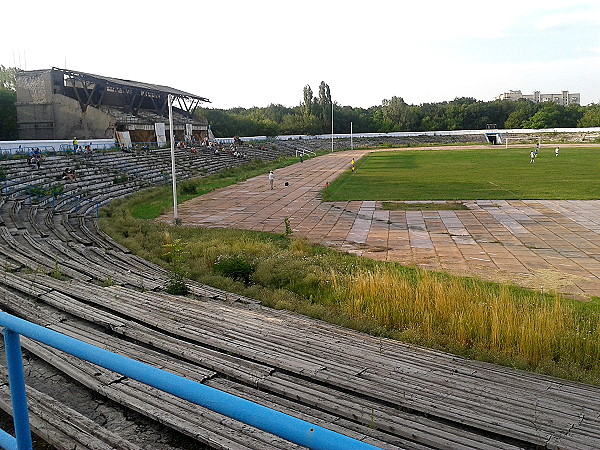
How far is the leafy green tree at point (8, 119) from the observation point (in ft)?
151

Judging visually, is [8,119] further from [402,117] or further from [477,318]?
[402,117]

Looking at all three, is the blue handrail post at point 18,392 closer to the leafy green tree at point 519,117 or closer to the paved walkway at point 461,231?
the paved walkway at point 461,231

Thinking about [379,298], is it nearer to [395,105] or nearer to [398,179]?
[398,179]

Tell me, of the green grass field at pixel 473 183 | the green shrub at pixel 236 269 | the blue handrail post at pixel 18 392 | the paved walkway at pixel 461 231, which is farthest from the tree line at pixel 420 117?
the blue handrail post at pixel 18 392

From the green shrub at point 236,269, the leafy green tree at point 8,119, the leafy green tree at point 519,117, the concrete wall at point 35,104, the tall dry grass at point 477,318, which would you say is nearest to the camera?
the tall dry grass at point 477,318

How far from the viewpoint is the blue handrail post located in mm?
2543

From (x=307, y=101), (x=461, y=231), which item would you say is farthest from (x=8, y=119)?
(x=307, y=101)

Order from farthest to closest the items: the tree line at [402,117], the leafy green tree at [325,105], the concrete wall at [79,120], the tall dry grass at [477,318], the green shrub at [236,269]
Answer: the leafy green tree at [325,105] < the tree line at [402,117] < the concrete wall at [79,120] < the green shrub at [236,269] < the tall dry grass at [477,318]

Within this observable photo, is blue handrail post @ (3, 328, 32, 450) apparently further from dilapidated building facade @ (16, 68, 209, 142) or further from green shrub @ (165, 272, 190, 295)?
dilapidated building facade @ (16, 68, 209, 142)

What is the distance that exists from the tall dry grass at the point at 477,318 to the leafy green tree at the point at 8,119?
149 feet

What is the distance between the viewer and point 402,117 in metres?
113

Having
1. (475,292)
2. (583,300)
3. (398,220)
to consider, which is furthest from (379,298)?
(398,220)

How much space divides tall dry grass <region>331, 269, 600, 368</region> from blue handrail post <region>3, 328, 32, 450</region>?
5755 millimetres

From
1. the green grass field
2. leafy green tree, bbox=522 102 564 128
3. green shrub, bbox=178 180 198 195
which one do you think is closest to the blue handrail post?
the green grass field
